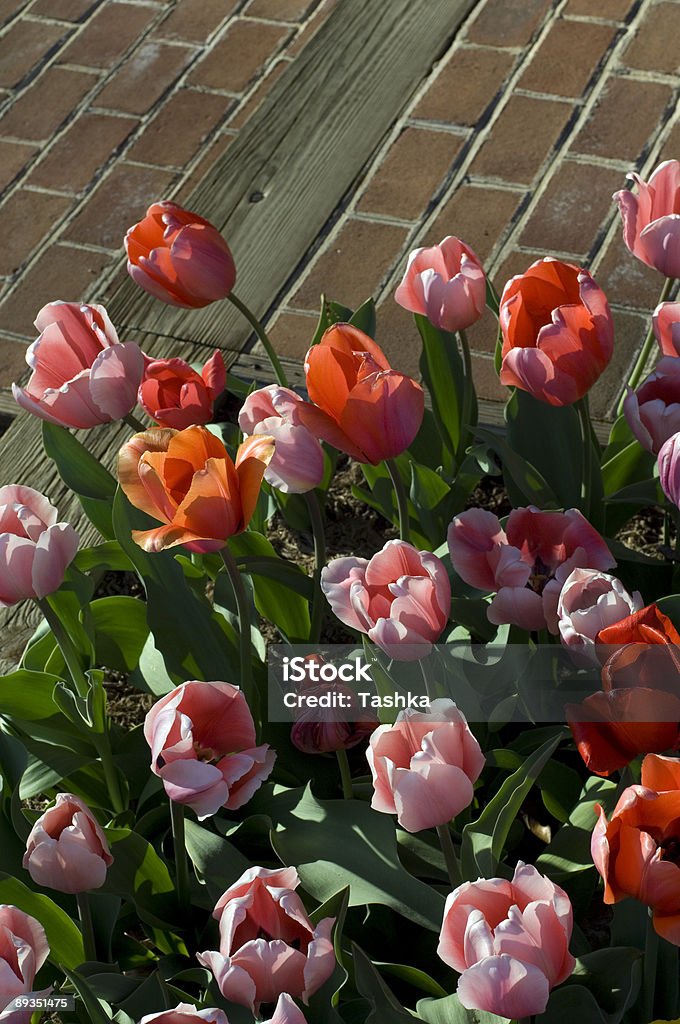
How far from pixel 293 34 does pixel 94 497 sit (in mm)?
2251

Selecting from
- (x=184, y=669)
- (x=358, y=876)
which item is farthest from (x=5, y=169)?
(x=358, y=876)

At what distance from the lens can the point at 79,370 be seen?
1457mm

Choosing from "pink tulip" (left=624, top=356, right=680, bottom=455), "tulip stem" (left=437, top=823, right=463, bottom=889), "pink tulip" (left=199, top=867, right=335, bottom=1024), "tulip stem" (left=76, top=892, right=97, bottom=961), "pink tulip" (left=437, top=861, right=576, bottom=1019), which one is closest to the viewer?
"pink tulip" (left=437, top=861, right=576, bottom=1019)

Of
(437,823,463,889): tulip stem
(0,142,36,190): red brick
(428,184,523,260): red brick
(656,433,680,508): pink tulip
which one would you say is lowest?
(428,184,523,260): red brick

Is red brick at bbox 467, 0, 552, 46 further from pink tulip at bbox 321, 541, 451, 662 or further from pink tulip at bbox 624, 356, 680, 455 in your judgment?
pink tulip at bbox 321, 541, 451, 662

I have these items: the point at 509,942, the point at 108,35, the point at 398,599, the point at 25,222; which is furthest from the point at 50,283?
the point at 509,942

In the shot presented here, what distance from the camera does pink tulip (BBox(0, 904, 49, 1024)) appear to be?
3.54 ft

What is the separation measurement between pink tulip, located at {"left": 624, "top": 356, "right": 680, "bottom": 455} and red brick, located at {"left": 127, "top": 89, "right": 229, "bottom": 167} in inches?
79.1

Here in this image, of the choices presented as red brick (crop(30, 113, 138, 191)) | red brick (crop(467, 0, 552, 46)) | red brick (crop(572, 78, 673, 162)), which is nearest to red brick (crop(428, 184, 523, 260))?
red brick (crop(572, 78, 673, 162))

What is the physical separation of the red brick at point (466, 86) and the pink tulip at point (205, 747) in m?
2.29

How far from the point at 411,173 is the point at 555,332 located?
5.85ft

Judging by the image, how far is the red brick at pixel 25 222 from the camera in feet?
9.73

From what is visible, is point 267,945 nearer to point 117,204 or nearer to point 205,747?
point 205,747

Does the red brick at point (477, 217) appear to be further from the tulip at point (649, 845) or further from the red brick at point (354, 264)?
the tulip at point (649, 845)
